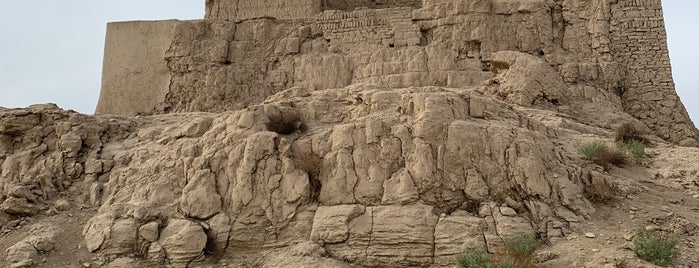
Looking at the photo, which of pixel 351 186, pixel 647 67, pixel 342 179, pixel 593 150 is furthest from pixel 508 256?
pixel 647 67

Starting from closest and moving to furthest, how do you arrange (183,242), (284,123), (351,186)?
(183,242) < (351,186) < (284,123)

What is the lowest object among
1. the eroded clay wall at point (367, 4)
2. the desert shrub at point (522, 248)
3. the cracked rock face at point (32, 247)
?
the cracked rock face at point (32, 247)

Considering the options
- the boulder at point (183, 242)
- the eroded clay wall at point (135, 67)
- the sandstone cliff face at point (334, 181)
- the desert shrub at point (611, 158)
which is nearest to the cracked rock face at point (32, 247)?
the sandstone cliff face at point (334, 181)

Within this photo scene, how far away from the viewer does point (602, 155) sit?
29.6ft

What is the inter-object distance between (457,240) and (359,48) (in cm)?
685

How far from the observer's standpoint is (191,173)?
8625 mm

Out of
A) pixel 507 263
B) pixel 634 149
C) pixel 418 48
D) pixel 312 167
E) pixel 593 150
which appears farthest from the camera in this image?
pixel 418 48

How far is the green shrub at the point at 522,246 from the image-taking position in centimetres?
698

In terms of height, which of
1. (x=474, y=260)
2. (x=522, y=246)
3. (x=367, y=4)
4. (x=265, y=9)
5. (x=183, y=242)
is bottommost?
(x=183, y=242)

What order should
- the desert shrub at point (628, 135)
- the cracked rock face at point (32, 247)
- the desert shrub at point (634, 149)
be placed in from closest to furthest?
the cracked rock face at point (32, 247), the desert shrub at point (634, 149), the desert shrub at point (628, 135)

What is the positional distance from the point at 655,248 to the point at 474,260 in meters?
1.76

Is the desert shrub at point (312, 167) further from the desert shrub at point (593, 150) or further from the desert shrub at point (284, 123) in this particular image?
the desert shrub at point (593, 150)

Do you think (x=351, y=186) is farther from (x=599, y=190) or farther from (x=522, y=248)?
(x=599, y=190)

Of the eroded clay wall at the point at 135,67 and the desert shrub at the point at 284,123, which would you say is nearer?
the desert shrub at the point at 284,123
